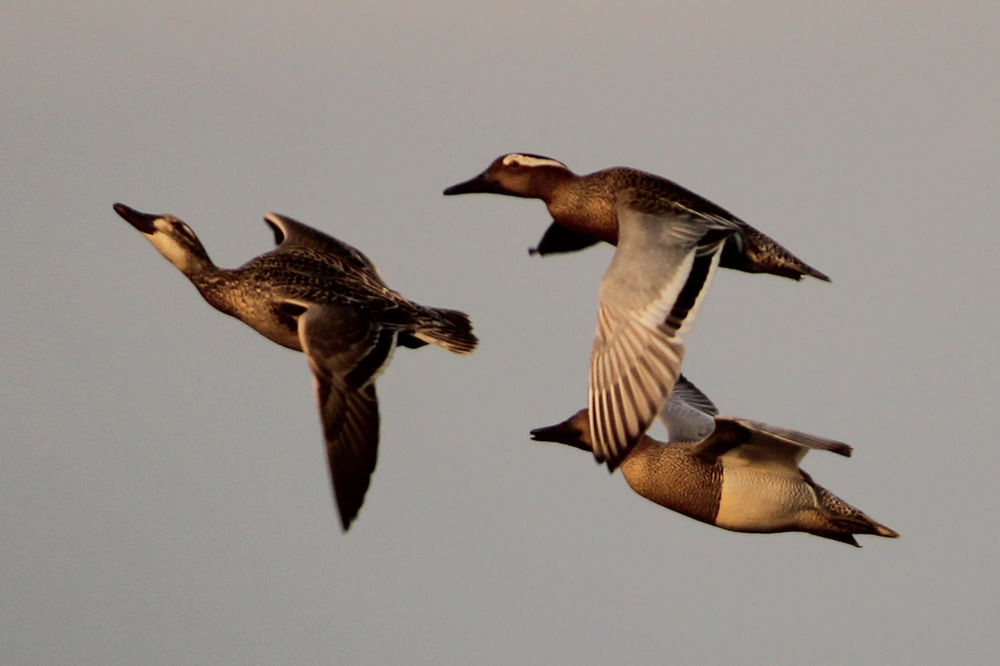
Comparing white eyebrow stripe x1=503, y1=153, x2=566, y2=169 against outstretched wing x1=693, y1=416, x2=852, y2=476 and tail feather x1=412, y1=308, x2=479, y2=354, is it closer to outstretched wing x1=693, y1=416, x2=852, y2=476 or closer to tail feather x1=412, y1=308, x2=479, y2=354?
tail feather x1=412, y1=308, x2=479, y2=354

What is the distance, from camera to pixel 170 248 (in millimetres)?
19234

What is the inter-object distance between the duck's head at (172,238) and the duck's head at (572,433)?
9.29 feet

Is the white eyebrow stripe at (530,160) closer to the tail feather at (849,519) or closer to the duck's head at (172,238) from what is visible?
the duck's head at (172,238)

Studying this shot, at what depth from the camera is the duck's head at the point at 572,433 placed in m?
19.3

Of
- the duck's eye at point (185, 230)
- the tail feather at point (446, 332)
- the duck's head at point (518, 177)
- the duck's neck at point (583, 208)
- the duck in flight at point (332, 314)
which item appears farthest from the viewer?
the duck's eye at point (185, 230)

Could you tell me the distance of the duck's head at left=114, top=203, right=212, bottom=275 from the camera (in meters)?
19.0

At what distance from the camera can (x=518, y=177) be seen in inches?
757

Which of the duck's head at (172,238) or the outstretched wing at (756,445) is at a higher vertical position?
the duck's head at (172,238)

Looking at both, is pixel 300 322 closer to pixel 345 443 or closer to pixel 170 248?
pixel 345 443

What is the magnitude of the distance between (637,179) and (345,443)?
3162 mm

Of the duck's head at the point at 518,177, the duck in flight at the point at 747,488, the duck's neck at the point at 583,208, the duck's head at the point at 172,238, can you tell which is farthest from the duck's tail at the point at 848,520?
the duck's head at the point at 172,238

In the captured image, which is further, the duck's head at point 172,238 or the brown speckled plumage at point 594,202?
the duck's head at point 172,238

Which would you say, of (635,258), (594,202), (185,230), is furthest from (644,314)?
(185,230)

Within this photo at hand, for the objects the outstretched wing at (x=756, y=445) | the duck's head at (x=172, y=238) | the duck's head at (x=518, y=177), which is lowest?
the outstretched wing at (x=756, y=445)
